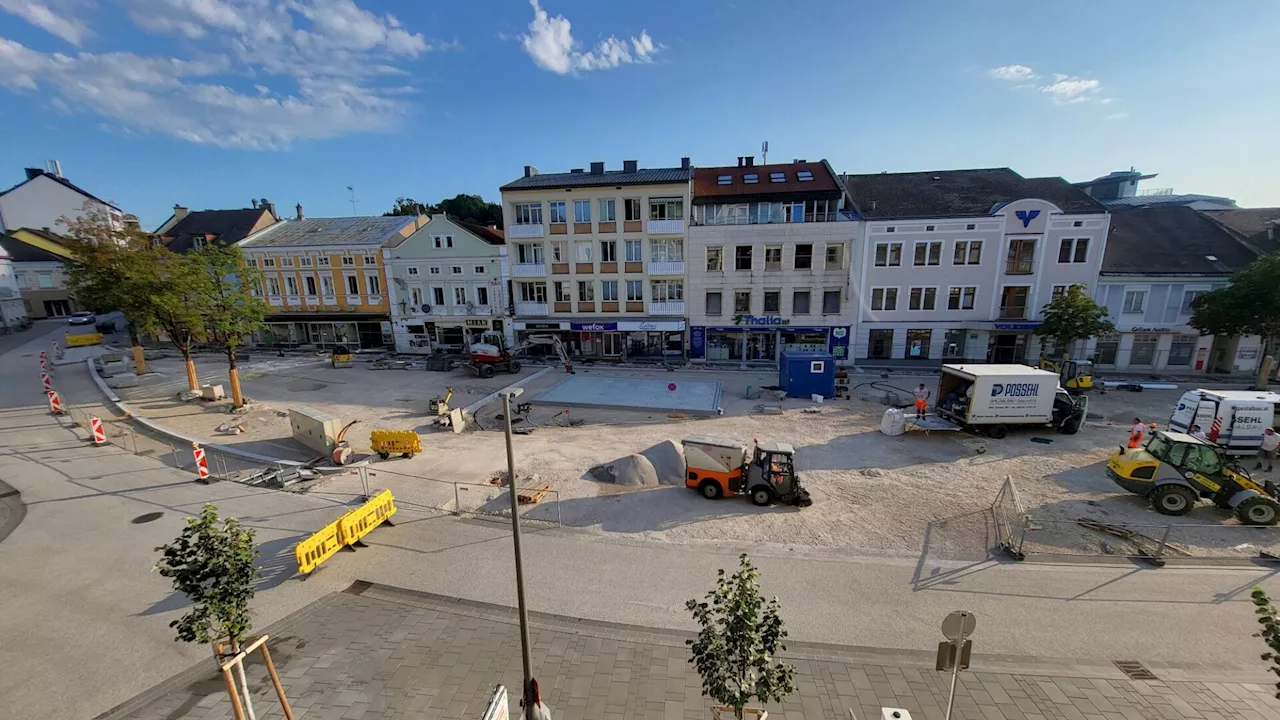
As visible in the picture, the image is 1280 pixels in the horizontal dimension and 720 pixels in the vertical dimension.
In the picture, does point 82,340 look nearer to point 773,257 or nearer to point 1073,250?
point 773,257

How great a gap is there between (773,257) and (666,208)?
7.91 metres

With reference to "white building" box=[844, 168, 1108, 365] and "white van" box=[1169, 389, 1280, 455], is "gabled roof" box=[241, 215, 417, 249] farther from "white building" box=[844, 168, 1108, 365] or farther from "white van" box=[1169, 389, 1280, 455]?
"white van" box=[1169, 389, 1280, 455]

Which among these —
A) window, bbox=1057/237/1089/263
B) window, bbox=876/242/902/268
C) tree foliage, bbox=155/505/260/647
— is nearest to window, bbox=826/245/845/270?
window, bbox=876/242/902/268

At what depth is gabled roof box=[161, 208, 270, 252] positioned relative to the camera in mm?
41062

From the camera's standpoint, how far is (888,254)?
29.7m

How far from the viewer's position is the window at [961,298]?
29578 millimetres

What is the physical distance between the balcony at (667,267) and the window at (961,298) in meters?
17.3

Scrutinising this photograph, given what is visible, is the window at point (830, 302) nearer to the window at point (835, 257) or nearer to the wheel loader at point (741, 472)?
the window at point (835, 257)

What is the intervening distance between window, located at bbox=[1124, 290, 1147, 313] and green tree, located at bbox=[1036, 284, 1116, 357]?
5.22 meters

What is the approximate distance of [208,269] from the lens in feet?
73.5

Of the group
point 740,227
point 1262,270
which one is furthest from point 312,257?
point 1262,270

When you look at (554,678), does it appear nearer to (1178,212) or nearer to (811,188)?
(811,188)

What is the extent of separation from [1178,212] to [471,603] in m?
47.4

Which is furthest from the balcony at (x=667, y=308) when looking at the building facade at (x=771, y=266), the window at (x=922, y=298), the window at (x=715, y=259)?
the window at (x=922, y=298)
